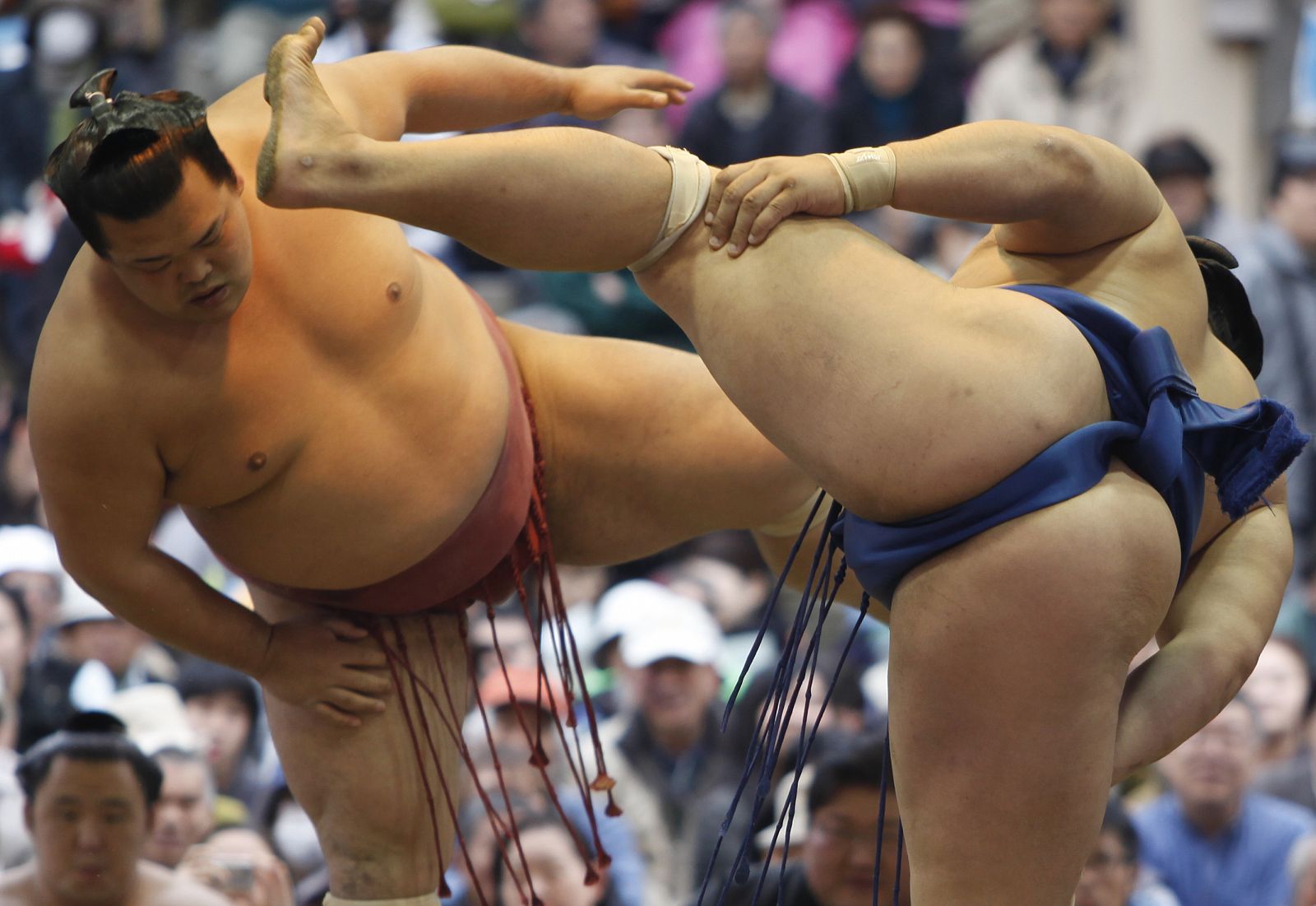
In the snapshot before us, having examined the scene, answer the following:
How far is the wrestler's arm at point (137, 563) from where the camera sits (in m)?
1.81

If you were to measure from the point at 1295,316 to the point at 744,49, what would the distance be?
1.64m

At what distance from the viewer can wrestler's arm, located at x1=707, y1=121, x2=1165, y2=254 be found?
5.33ft

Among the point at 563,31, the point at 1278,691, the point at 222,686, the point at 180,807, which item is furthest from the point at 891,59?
the point at 180,807

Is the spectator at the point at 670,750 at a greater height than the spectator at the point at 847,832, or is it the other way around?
the spectator at the point at 847,832

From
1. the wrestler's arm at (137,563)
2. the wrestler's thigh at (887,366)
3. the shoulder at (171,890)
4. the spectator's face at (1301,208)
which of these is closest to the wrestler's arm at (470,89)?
the wrestler's arm at (137,563)

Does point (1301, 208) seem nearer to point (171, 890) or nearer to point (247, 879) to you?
point (247, 879)

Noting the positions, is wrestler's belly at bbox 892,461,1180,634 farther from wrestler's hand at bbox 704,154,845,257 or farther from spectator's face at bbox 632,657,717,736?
spectator's face at bbox 632,657,717,736

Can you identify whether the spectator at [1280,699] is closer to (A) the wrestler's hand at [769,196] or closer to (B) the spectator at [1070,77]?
(B) the spectator at [1070,77]

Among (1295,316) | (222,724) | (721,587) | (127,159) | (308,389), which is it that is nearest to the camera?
(127,159)

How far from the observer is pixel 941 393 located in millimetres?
1595

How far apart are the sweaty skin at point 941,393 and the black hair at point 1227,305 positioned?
252 millimetres

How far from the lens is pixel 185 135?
68.2 inches

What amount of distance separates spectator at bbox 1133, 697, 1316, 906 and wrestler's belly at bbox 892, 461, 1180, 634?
159 centimetres

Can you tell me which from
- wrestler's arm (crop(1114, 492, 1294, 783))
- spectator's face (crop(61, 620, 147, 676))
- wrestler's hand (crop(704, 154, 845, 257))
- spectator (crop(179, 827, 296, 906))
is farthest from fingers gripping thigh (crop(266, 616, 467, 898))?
spectator's face (crop(61, 620, 147, 676))
